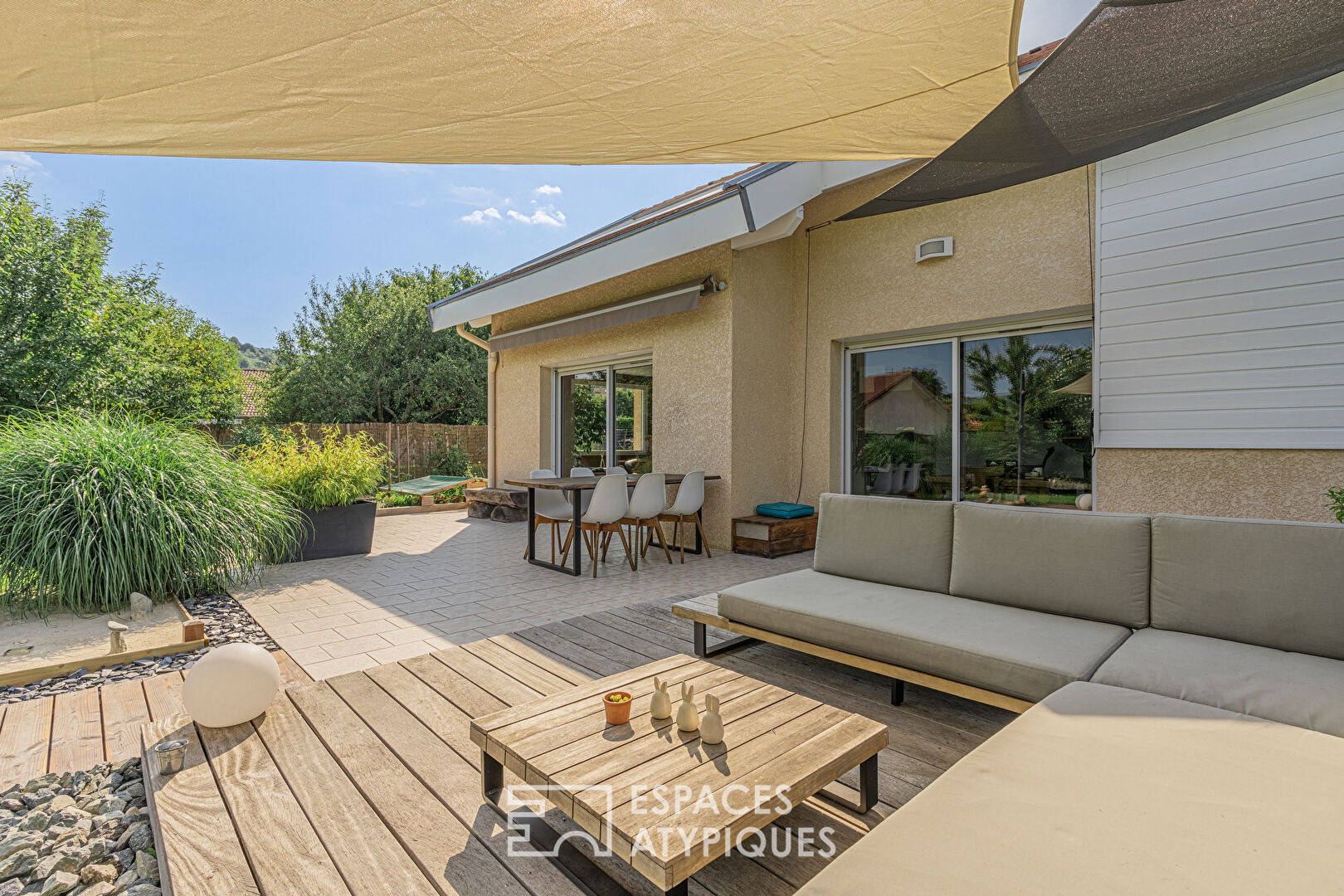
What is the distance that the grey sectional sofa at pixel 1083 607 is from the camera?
1973mm

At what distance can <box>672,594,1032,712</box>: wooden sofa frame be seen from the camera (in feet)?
7.23

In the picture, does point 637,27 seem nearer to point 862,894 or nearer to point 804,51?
point 804,51

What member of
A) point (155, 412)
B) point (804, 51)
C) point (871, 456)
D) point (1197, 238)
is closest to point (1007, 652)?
point (804, 51)

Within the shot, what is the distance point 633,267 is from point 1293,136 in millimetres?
4788

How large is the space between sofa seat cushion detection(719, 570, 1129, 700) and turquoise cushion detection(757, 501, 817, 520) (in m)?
3.03

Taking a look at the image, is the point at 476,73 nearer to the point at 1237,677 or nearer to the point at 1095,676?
the point at 1095,676

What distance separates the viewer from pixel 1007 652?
2.18 metres

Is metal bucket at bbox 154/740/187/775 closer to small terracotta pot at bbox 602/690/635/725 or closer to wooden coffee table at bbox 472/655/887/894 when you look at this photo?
wooden coffee table at bbox 472/655/887/894

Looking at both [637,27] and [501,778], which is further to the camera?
[501,778]

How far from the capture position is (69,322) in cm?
937

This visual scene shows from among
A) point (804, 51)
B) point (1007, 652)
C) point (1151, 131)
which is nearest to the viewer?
point (804, 51)

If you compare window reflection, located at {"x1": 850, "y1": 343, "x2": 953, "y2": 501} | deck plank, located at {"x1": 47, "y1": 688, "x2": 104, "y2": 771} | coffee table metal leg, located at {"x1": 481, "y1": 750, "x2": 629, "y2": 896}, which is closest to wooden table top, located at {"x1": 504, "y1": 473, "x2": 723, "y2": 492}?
window reflection, located at {"x1": 850, "y1": 343, "x2": 953, "y2": 501}

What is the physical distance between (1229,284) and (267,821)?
5335mm

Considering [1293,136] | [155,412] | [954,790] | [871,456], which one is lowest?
[954,790]
